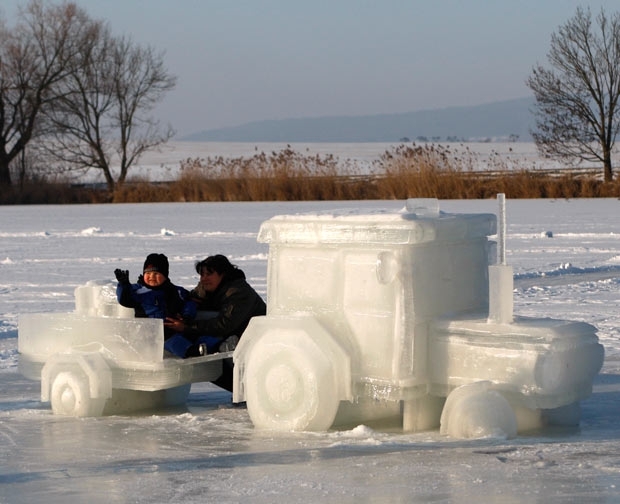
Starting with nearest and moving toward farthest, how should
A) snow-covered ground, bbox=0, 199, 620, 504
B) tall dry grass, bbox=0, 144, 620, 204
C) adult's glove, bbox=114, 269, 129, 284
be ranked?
snow-covered ground, bbox=0, 199, 620, 504 < adult's glove, bbox=114, 269, 129, 284 < tall dry grass, bbox=0, 144, 620, 204

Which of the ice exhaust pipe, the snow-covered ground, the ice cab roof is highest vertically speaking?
the ice cab roof

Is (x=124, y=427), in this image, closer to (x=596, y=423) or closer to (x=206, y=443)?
(x=206, y=443)

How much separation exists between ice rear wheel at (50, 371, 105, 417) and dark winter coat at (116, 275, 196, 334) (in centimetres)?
47

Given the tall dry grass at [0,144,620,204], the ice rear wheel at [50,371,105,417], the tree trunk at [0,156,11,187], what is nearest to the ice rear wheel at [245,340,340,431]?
the ice rear wheel at [50,371,105,417]

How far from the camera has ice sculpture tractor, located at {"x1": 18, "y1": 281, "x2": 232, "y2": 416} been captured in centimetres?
594

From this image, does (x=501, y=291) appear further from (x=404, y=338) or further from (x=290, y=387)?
(x=290, y=387)

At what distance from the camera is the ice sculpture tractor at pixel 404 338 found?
204 inches

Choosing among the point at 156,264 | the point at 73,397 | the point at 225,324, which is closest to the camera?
the point at 73,397

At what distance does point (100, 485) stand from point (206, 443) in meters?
0.90

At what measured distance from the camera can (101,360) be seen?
6.03 m

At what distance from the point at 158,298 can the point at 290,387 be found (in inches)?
47.7

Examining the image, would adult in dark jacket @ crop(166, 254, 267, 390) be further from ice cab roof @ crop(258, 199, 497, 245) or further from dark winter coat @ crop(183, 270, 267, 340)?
ice cab roof @ crop(258, 199, 497, 245)

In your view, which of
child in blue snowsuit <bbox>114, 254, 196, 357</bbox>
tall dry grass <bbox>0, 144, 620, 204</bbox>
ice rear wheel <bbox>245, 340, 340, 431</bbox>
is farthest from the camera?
tall dry grass <bbox>0, 144, 620, 204</bbox>

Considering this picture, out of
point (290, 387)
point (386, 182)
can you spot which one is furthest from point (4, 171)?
point (290, 387)
